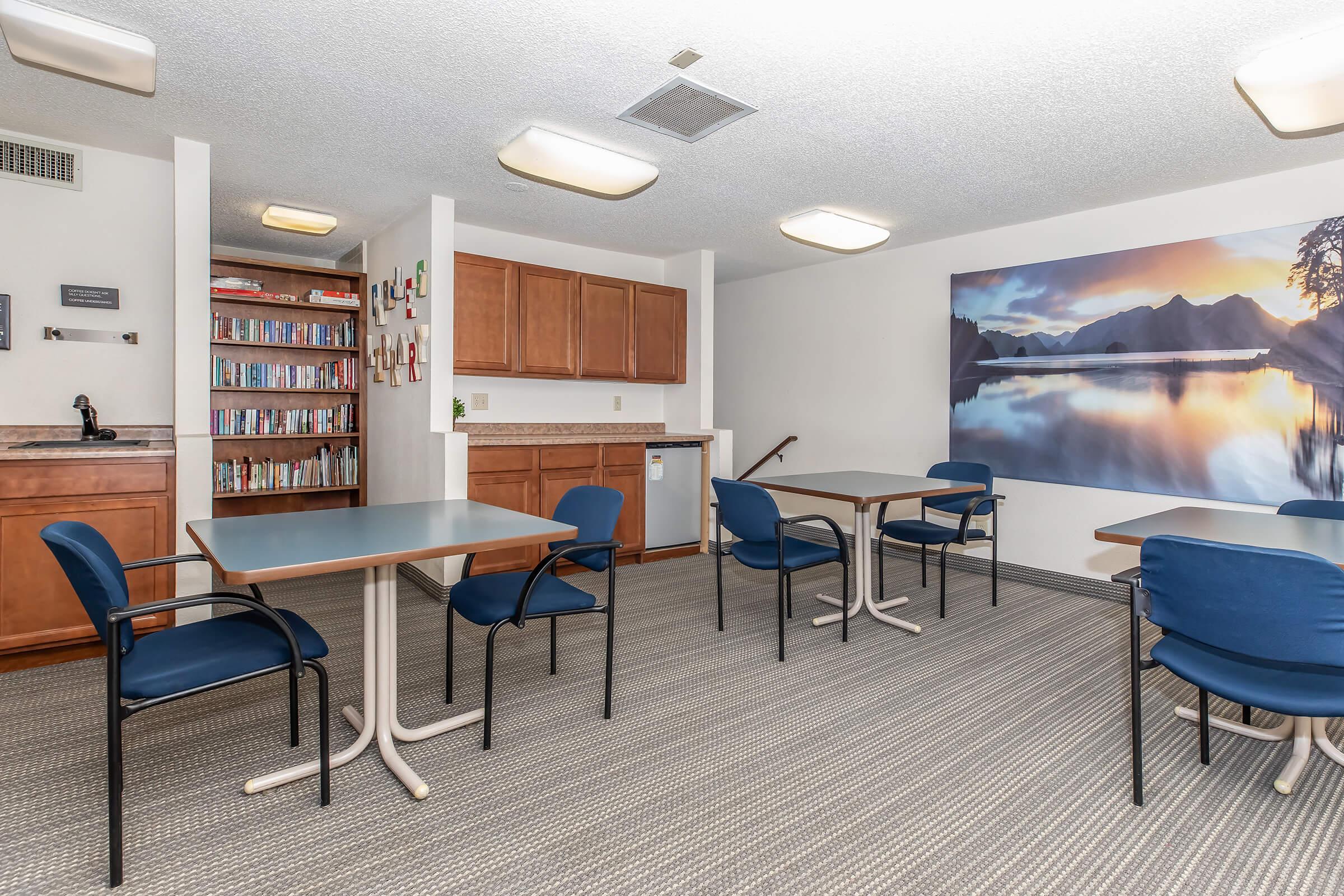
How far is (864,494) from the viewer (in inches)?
135

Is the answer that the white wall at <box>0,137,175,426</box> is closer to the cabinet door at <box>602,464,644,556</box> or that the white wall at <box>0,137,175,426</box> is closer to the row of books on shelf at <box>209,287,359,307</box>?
the row of books on shelf at <box>209,287,359,307</box>

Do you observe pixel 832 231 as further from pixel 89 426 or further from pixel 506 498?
pixel 89 426

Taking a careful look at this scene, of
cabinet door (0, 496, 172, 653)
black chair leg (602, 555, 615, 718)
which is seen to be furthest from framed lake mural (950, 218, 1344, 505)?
cabinet door (0, 496, 172, 653)

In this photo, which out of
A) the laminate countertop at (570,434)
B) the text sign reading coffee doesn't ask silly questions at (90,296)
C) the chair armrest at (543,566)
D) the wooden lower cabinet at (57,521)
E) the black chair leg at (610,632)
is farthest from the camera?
the laminate countertop at (570,434)

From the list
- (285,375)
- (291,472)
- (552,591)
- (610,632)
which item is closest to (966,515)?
(610,632)

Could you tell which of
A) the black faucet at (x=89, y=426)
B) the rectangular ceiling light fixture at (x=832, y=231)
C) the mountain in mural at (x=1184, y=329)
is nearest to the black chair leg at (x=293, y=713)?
the black faucet at (x=89, y=426)

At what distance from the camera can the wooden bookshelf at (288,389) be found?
5.33 metres

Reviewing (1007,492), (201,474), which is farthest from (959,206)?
(201,474)

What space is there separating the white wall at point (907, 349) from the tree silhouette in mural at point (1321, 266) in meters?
0.10

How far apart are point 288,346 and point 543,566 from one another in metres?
4.20

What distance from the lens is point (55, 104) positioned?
3123 millimetres

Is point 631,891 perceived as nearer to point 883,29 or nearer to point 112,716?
point 112,716

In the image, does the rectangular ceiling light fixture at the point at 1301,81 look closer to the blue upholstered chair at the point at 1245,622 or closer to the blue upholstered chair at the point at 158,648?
the blue upholstered chair at the point at 1245,622

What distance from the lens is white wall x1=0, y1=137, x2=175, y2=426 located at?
3525mm
